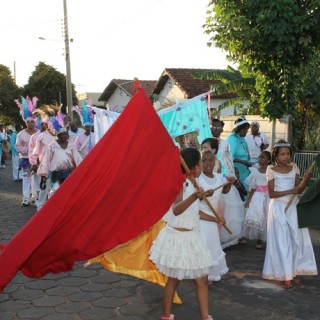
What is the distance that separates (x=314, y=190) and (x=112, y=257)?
239 cm

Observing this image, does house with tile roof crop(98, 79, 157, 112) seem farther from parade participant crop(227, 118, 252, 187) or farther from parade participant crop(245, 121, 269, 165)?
parade participant crop(227, 118, 252, 187)

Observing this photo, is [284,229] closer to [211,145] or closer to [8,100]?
[211,145]

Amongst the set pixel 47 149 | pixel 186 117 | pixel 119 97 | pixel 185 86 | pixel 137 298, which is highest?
pixel 119 97

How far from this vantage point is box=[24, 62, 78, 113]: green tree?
4181cm

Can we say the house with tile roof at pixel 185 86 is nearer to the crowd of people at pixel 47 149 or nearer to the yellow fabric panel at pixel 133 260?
the crowd of people at pixel 47 149

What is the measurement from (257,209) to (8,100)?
39.6 meters

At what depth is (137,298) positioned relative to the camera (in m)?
5.05

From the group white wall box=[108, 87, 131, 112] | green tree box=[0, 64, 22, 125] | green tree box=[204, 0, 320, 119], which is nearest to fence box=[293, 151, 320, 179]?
green tree box=[204, 0, 320, 119]

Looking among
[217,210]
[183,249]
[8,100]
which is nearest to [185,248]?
[183,249]

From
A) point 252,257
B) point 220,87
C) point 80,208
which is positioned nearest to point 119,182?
point 80,208

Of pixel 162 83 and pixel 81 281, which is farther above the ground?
pixel 162 83

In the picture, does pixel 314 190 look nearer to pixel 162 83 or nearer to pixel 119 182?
pixel 119 182

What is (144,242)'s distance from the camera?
4789mm

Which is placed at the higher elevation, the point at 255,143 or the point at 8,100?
the point at 8,100
